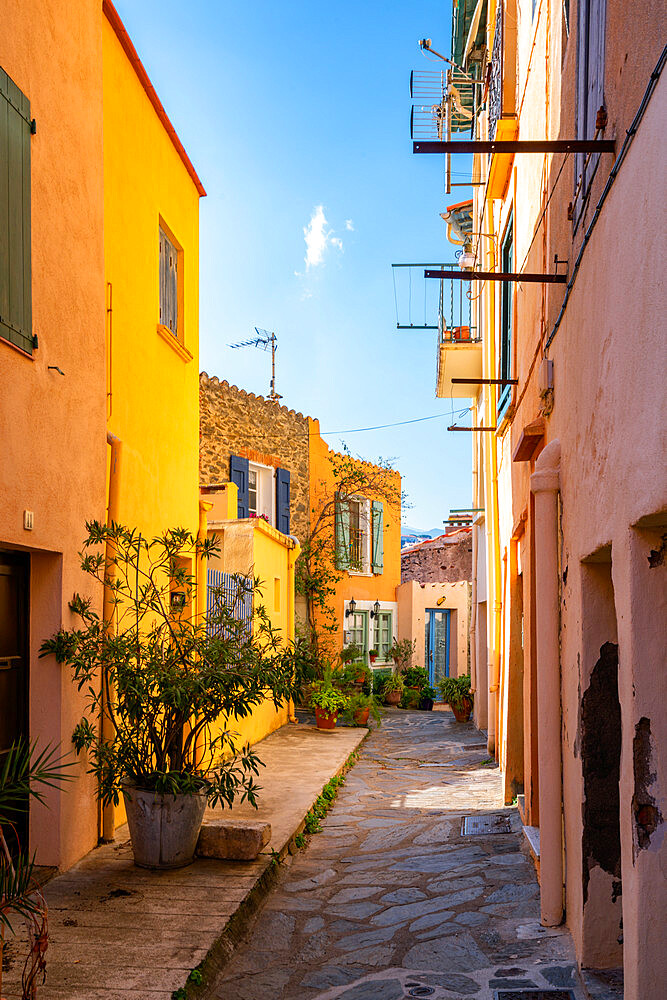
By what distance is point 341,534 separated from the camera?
20.2 metres

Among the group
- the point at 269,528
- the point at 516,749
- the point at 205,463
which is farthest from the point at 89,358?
the point at 205,463

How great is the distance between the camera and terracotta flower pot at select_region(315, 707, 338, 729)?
47.7ft

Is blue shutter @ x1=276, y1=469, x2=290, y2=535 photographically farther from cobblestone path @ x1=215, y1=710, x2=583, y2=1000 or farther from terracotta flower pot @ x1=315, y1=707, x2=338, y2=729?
cobblestone path @ x1=215, y1=710, x2=583, y2=1000

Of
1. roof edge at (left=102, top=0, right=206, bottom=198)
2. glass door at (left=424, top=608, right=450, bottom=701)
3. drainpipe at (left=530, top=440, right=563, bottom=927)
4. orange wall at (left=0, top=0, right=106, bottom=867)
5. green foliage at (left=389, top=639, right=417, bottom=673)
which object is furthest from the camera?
glass door at (left=424, top=608, right=450, bottom=701)

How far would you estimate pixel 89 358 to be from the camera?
6.55 metres

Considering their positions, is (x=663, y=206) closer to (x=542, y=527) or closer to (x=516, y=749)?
(x=542, y=527)

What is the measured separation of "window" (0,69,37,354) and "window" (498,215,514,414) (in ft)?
16.7

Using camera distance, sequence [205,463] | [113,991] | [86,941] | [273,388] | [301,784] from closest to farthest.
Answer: [113,991], [86,941], [301,784], [205,463], [273,388]

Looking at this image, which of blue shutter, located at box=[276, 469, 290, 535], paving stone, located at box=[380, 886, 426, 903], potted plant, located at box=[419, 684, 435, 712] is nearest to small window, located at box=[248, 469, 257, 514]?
blue shutter, located at box=[276, 469, 290, 535]

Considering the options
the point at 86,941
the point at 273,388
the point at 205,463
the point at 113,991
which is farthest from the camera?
the point at 273,388

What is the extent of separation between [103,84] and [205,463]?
31.1 ft

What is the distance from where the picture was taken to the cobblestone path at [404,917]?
4617mm

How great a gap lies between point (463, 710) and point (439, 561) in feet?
26.5

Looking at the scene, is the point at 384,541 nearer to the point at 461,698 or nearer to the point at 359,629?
the point at 359,629
